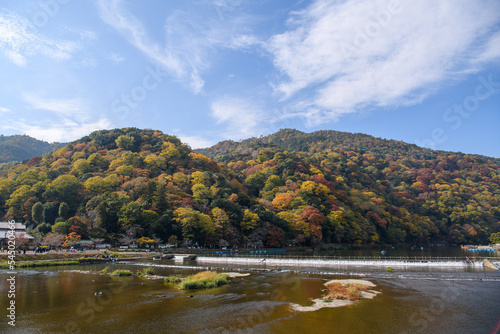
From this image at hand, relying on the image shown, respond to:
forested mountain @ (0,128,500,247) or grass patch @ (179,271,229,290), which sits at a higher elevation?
forested mountain @ (0,128,500,247)

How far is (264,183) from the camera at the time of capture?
99938mm

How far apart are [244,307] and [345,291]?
815 centimetres

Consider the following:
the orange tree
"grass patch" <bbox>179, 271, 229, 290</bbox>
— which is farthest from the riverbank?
"grass patch" <bbox>179, 271, 229, 290</bbox>

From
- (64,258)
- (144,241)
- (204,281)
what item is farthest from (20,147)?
(204,281)

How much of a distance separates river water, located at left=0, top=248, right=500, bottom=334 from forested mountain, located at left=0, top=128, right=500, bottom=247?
103 ft

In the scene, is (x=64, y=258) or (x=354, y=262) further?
(x=64, y=258)

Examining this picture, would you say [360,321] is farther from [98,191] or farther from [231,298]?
[98,191]

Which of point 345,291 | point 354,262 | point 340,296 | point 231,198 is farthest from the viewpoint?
point 231,198

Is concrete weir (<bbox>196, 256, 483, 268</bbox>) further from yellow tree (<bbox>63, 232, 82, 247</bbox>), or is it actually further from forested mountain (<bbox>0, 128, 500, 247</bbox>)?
yellow tree (<bbox>63, 232, 82, 247</bbox>)

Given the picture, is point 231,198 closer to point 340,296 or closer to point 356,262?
point 356,262

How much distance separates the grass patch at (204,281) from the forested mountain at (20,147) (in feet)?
540

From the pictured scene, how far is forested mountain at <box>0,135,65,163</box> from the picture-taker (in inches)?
5974

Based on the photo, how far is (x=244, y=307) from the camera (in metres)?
18.5

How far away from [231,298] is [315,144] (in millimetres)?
184567
